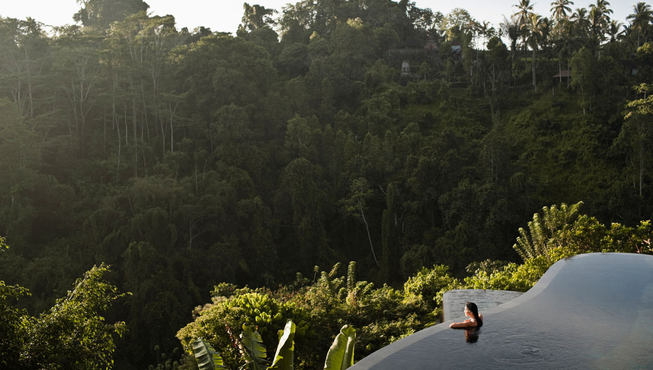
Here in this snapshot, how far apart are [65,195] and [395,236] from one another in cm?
1472

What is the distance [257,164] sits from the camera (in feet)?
75.7

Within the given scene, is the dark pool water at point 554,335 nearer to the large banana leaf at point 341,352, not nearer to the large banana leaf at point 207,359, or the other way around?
the large banana leaf at point 341,352

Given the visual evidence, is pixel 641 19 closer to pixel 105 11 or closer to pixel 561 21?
pixel 561 21

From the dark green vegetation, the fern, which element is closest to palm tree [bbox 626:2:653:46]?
the dark green vegetation

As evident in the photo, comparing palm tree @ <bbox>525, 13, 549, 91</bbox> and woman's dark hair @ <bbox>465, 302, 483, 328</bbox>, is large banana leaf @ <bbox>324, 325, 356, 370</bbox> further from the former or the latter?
palm tree @ <bbox>525, 13, 549, 91</bbox>

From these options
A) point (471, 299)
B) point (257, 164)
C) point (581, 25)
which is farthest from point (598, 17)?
point (471, 299)

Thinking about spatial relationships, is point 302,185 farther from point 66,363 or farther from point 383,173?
point 66,363

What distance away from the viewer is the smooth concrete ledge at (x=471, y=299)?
5.51 m

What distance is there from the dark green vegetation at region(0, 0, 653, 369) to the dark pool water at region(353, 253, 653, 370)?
1105cm

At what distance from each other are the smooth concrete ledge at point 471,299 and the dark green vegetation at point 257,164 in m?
9.23

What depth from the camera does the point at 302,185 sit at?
22.7m

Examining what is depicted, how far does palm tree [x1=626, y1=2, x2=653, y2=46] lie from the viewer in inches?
1182

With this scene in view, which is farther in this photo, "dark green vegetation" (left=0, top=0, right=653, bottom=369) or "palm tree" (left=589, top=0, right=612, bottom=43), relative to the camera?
"palm tree" (left=589, top=0, right=612, bottom=43)

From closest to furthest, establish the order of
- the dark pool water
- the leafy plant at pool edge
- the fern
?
the dark pool water
the leafy plant at pool edge
the fern
